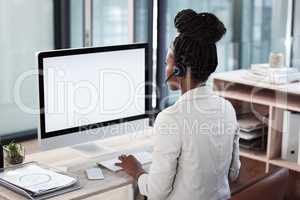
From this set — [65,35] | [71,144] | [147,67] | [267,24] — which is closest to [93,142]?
[71,144]

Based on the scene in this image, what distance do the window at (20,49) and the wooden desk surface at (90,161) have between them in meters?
1.86

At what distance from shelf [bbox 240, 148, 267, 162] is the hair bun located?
50.0 inches

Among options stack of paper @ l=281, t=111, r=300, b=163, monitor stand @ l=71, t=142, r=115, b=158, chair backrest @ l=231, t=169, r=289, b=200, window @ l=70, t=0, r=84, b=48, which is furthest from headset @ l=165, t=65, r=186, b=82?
window @ l=70, t=0, r=84, b=48

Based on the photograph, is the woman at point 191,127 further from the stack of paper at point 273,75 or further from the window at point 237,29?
the window at point 237,29

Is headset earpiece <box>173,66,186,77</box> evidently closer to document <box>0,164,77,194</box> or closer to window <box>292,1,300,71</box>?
document <box>0,164,77,194</box>

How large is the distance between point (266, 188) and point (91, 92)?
893 millimetres

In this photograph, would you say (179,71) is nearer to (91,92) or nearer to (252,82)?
(91,92)

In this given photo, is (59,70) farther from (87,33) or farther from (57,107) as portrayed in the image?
(87,33)

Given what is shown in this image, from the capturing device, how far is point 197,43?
1.93 metres

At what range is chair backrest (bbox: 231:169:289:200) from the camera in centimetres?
211

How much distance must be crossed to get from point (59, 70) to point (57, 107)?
16 centimetres

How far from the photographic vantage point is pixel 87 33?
503cm

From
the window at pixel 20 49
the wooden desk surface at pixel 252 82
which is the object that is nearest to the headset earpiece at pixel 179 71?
the wooden desk surface at pixel 252 82

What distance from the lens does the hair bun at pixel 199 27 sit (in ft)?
6.38
